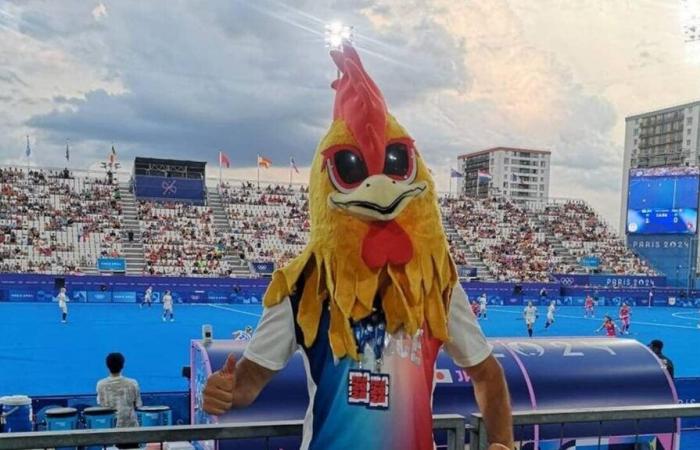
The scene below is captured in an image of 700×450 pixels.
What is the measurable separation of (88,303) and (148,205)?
1418 centimetres

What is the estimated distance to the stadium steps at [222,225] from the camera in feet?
119

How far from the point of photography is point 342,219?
2.47 m

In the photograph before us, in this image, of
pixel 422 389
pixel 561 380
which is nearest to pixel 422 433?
pixel 422 389

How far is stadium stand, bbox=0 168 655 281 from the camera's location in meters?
35.2

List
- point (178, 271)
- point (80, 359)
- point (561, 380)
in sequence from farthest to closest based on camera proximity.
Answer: point (178, 271) → point (80, 359) → point (561, 380)

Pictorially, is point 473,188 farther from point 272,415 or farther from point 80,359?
point 272,415

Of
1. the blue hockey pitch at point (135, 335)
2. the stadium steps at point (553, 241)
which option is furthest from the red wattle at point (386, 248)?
the stadium steps at point (553, 241)

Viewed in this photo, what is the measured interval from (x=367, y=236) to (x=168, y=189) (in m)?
Answer: 42.2

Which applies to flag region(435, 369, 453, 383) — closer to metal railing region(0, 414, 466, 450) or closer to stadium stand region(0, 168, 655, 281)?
metal railing region(0, 414, 466, 450)

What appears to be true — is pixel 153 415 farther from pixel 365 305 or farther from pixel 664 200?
pixel 664 200

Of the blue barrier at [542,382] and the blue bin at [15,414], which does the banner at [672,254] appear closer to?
the blue barrier at [542,382]

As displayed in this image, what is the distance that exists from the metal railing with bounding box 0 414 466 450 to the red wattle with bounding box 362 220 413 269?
2.38ft

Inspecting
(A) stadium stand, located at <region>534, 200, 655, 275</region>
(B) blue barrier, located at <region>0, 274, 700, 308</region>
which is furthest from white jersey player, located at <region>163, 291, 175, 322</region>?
(A) stadium stand, located at <region>534, 200, 655, 275</region>

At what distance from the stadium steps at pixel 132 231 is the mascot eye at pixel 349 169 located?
3367 cm
